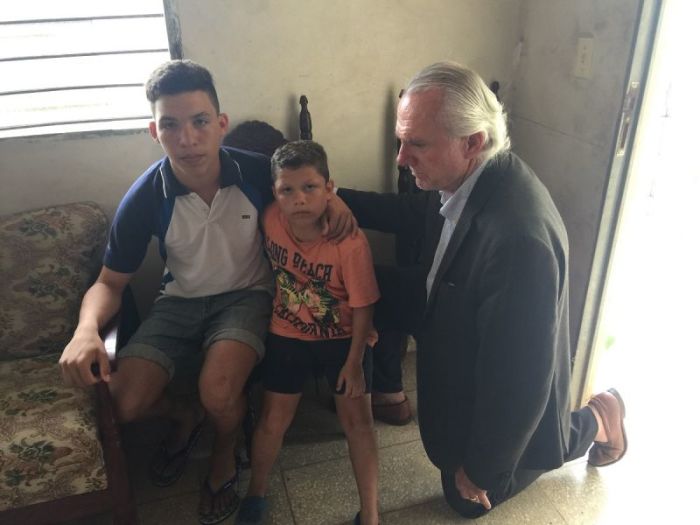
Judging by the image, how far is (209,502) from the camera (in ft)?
4.97

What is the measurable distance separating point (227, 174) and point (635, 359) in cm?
173

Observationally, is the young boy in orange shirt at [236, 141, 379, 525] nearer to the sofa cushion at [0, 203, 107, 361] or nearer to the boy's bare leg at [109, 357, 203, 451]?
the boy's bare leg at [109, 357, 203, 451]

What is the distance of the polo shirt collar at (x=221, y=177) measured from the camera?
146 centimetres

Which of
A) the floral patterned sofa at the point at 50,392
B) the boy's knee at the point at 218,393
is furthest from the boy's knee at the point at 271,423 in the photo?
the floral patterned sofa at the point at 50,392

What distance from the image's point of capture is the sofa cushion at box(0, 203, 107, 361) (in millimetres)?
1569

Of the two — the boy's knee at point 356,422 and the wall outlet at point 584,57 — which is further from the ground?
the wall outlet at point 584,57

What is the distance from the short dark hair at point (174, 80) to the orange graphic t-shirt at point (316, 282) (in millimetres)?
373

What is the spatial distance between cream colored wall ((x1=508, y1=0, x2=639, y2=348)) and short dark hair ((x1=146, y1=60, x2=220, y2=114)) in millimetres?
1107

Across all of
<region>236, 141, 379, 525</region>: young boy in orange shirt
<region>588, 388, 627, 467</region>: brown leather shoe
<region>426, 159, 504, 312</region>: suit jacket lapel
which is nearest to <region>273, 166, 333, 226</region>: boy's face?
<region>236, 141, 379, 525</region>: young boy in orange shirt

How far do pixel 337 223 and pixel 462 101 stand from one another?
0.43 m

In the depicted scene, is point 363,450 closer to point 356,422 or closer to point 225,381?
point 356,422

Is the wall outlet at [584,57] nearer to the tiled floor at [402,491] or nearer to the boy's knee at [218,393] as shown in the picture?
the tiled floor at [402,491]

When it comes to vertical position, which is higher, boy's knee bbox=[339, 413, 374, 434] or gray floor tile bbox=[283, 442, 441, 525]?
boy's knee bbox=[339, 413, 374, 434]

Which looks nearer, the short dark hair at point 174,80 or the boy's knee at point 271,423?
the short dark hair at point 174,80
